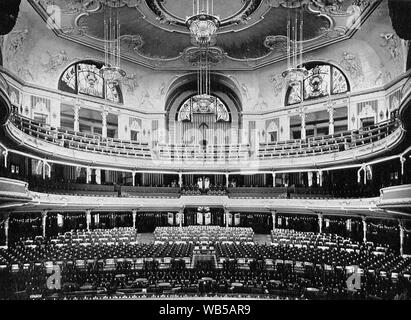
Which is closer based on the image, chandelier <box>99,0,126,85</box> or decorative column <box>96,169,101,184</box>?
chandelier <box>99,0,126,85</box>

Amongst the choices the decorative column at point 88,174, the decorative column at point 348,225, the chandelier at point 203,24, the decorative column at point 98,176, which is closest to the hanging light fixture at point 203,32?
the chandelier at point 203,24

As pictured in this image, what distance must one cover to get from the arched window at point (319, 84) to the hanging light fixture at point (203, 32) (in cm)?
559

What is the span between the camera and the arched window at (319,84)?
20828 mm

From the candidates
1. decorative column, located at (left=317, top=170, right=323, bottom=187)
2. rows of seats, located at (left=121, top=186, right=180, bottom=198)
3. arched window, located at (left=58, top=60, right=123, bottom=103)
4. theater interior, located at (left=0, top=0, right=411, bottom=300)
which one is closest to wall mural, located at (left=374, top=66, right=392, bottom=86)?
theater interior, located at (left=0, top=0, right=411, bottom=300)

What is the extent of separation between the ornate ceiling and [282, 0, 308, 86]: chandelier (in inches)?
11.1

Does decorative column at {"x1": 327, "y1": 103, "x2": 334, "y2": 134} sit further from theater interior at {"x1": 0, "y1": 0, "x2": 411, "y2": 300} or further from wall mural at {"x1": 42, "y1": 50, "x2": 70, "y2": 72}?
wall mural at {"x1": 42, "y1": 50, "x2": 70, "y2": 72}

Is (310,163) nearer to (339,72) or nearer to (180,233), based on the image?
(339,72)

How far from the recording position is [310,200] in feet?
62.1

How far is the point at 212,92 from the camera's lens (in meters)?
25.6

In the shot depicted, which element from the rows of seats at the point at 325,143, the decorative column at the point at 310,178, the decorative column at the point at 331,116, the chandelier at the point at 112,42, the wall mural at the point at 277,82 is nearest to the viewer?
the rows of seats at the point at 325,143

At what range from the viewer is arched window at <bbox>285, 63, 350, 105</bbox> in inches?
820

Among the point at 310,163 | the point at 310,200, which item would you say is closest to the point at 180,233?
the point at 310,200

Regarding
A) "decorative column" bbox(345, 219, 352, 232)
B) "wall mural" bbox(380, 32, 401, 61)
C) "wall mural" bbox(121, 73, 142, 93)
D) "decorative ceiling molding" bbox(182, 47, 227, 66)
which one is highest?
"decorative ceiling molding" bbox(182, 47, 227, 66)

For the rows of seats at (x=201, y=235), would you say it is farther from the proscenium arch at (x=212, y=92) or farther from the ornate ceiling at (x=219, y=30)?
the ornate ceiling at (x=219, y=30)
